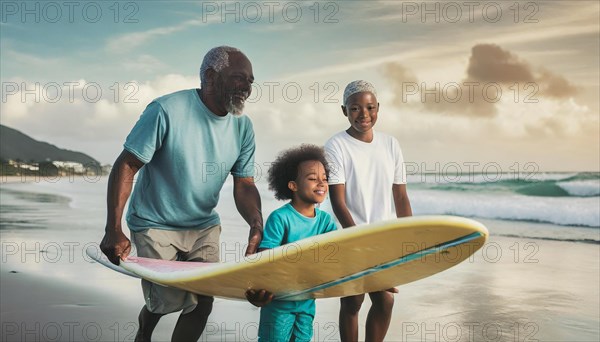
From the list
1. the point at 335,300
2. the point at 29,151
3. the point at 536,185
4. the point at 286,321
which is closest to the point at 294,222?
the point at 286,321

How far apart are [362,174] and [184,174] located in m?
0.79

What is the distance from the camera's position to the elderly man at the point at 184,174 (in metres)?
3.10

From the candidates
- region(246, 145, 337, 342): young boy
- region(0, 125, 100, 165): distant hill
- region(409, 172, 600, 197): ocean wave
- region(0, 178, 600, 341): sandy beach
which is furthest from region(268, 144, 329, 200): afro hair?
region(409, 172, 600, 197): ocean wave

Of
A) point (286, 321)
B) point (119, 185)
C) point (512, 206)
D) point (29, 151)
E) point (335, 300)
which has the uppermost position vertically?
point (29, 151)

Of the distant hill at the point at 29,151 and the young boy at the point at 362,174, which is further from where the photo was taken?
the distant hill at the point at 29,151

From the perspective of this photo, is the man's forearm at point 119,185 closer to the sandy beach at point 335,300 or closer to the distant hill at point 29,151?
the sandy beach at point 335,300

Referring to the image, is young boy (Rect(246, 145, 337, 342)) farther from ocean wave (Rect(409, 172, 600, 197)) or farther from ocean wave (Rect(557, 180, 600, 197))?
ocean wave (Rect(557, 180, 600, 197))

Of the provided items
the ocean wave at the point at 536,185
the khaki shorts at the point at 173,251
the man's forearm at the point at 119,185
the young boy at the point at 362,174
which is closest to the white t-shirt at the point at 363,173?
the young boy at the point at 362,174

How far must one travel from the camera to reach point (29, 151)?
539 inches

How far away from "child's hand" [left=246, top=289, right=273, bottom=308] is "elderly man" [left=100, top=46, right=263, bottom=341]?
16 cm

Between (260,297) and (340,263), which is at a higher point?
(340,263)

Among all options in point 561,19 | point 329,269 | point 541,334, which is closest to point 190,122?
point 329,269

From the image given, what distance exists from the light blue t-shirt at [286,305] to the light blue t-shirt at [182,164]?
0.35 meters

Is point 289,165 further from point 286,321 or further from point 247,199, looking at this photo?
point 286,321
